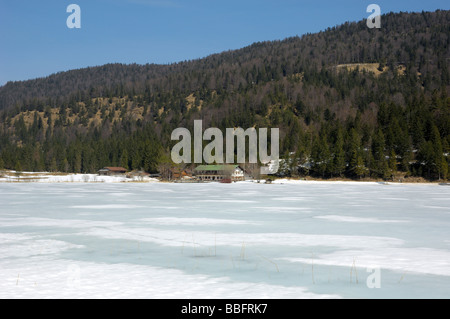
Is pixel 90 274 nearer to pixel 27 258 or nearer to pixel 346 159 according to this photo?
pixel 27 258

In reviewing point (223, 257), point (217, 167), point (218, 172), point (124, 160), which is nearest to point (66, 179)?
point (124, 160)

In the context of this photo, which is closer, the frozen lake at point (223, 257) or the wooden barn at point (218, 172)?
the frozen lake at point (223, 257)

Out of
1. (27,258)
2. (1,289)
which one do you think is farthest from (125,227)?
(1,289)

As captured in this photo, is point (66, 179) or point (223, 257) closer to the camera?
point (223, 257)

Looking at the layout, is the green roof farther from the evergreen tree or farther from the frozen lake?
the frozen lake

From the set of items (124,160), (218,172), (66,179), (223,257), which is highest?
(124,160)

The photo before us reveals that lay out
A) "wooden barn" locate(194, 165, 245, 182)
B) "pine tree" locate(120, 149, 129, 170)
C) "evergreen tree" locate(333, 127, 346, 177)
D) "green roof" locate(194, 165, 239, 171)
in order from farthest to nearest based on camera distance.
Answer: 1. "pine tree" locate(120, 149, 129, 170)
2. "green roof" locate(194, 165, 239, 171)
3. "wooden barn" locate(194, 165, 245, 182)
4. "evergreen tree" locate(333, 127, 346, 177)

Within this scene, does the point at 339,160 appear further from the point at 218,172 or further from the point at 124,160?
Result: the point at 124,160

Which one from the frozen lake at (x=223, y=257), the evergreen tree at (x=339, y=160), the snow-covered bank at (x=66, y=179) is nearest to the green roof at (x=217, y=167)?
the snow-covered bank at (x=66, y=179)

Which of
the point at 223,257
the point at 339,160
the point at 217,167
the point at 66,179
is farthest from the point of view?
the point at 217,167

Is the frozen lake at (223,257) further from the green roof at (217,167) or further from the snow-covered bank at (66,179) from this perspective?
the green roof at (217,167)

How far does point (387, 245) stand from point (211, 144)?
5260 inches

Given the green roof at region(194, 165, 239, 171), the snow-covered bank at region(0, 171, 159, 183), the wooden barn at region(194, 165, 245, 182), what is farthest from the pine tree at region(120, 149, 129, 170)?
the green roof at region(194, 165, 239, 171)

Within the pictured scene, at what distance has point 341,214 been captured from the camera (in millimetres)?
27344
